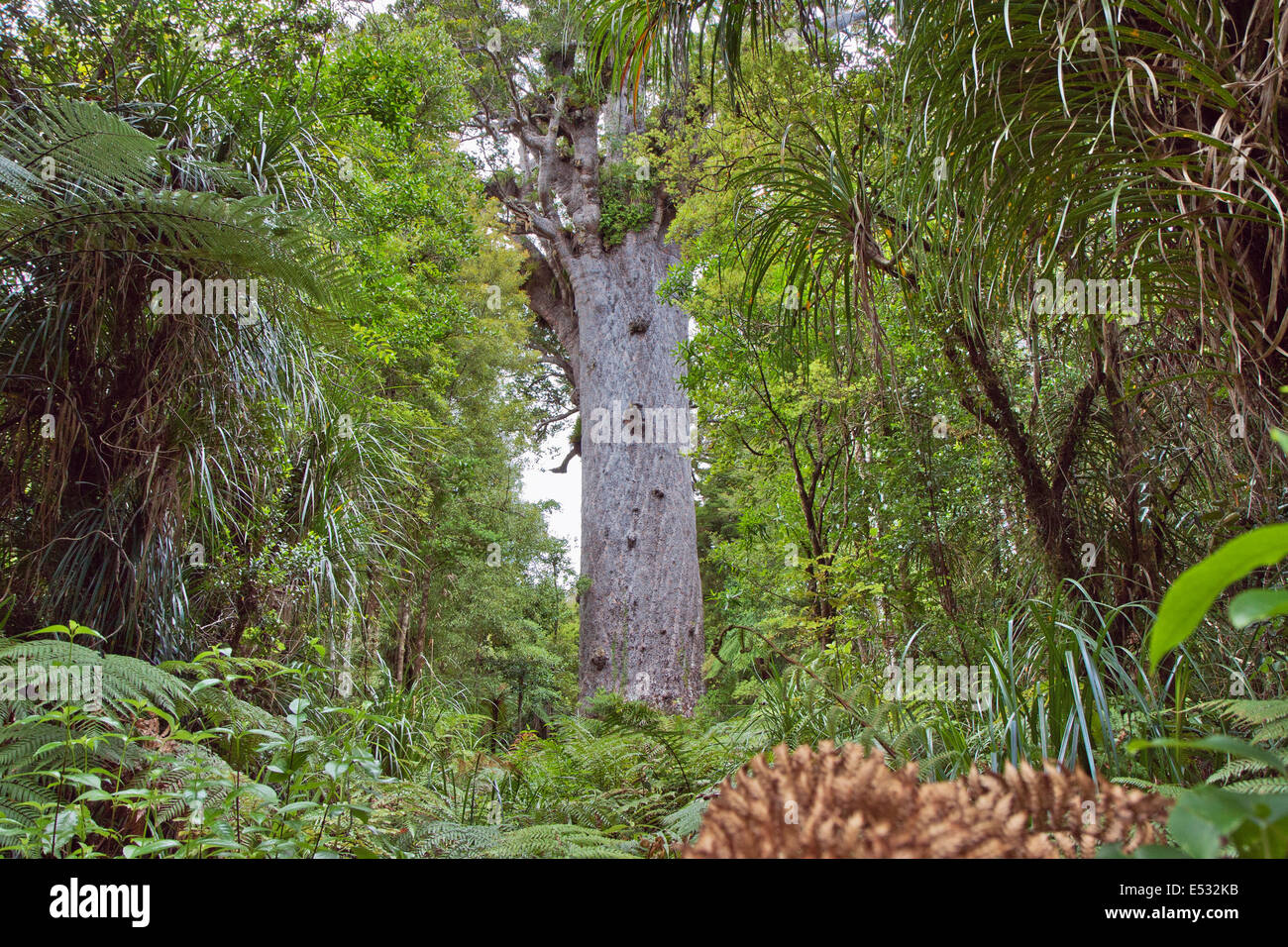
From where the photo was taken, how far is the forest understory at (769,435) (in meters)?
1.25

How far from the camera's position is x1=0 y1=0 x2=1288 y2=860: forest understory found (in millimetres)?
1251

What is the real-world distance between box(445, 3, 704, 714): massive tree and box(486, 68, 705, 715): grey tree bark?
0.01 meters

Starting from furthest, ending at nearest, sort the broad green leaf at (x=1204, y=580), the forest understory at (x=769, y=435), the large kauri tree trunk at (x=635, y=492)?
the large kauri tree trunk at (x=635, y=492), the forest understory at (x=769, y=435), the broad green leaf at (x=1204, y=580)

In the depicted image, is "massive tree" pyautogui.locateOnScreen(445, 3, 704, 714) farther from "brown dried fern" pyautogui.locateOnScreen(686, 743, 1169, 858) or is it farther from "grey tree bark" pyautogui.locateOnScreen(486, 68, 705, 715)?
"brown dried fern" pyautogui.locateOnScreen(686, 743, 1169, 858)

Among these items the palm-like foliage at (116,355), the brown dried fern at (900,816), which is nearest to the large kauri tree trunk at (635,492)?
the palm-like foliage at (116,355)

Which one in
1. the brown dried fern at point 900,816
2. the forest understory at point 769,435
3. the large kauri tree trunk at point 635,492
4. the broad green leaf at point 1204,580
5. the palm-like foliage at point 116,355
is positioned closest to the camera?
the broad green leaf at point 1204,580

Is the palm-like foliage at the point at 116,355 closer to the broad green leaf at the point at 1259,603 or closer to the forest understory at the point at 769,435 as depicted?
the forest understory at the point at 769,435

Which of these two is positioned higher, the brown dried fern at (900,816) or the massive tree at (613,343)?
the massive tree at (613,343)

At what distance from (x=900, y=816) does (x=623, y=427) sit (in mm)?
7150

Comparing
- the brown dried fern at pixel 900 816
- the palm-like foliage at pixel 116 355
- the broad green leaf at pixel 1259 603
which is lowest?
the brown dried fern at pixel 900 816

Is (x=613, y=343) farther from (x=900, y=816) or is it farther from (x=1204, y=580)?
(x=1204, y=580)

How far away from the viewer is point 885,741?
1537 mm

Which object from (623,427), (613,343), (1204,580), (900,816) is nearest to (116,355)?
(900,816)
